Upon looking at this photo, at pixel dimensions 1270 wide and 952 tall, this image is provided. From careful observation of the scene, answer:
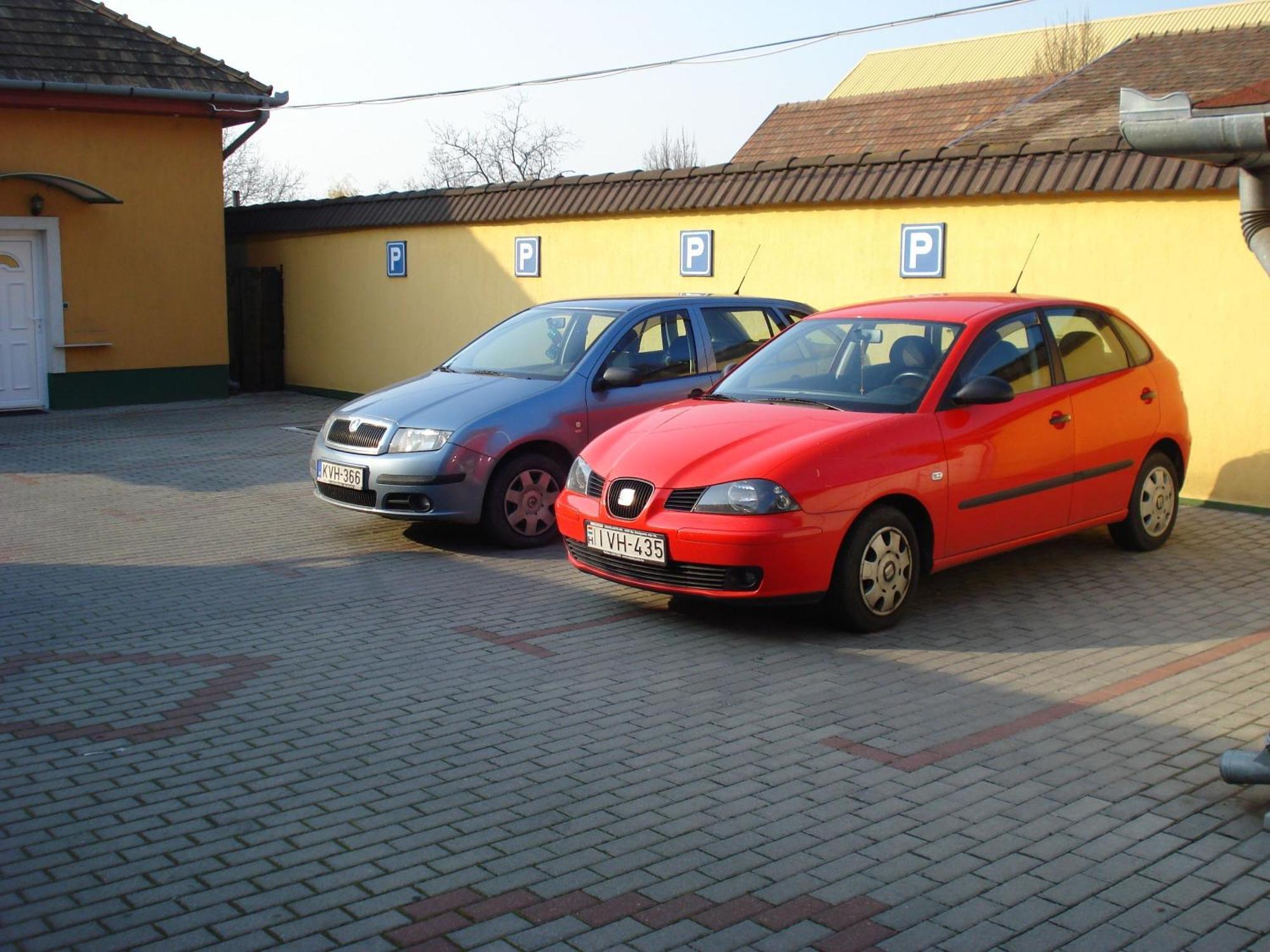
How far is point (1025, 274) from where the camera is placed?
445 inches

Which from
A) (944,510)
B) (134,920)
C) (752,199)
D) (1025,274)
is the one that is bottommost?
(134,920)

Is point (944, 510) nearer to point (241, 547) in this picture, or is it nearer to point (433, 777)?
point (433, 777)

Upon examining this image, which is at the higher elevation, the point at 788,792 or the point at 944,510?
the point at 944,510

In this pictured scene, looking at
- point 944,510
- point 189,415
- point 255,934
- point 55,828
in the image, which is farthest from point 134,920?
point 189,415

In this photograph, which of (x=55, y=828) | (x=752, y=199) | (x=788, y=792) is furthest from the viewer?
(x=752, y=199)

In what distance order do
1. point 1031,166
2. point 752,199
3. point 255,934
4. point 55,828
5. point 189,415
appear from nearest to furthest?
point 255,934, point 55,828, point 1031,166, point 752,199, point 189,415

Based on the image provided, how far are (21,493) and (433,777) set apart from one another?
792 cm

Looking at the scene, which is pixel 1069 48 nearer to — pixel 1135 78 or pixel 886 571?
pixel 1135 78

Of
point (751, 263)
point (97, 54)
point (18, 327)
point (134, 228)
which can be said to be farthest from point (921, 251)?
point (97, 54)

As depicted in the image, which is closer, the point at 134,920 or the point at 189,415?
the point at 134,920

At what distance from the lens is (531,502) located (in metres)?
9.11

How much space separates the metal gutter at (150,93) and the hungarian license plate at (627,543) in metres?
12.8

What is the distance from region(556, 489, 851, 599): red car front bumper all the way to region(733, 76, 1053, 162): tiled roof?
837 inches

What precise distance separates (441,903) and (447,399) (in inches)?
224
